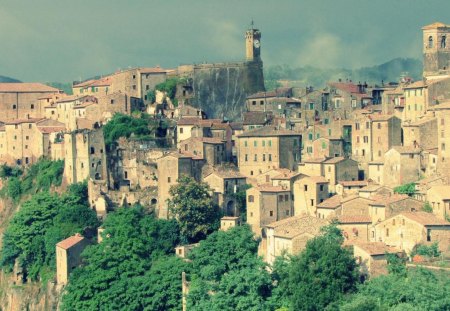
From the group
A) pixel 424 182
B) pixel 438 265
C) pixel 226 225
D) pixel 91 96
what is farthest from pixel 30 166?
pixel 438 265

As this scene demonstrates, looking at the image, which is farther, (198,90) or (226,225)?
(198,90)

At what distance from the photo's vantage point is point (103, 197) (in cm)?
7406

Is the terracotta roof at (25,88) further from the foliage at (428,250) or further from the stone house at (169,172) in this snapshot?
the foliage at (428,250)

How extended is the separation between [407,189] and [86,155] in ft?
67.2

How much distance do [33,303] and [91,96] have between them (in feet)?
52.0

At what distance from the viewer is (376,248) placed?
57625mm

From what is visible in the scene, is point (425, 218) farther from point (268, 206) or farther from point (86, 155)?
point (86, 155)

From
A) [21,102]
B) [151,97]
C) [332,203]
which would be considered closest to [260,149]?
[332,203]

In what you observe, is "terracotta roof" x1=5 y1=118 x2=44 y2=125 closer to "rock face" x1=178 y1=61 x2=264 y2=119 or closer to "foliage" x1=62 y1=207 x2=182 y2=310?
"rock face" x1=178 y1=61 x2=264 y2=119

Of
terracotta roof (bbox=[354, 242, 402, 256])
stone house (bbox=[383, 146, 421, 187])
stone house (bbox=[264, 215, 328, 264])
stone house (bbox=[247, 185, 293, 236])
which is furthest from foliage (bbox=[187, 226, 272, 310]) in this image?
stone house (bbox=[383, 146, 421, 187])

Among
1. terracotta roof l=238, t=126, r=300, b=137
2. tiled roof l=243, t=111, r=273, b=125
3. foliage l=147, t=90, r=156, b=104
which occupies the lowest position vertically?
terracotta roof l=238, t=126, r=300, b=137

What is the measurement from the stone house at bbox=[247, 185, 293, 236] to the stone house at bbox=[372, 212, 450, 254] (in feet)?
24.4

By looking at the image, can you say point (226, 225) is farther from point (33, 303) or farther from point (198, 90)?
point (198, 90)

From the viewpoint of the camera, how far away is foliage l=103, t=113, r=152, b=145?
3039 inches
